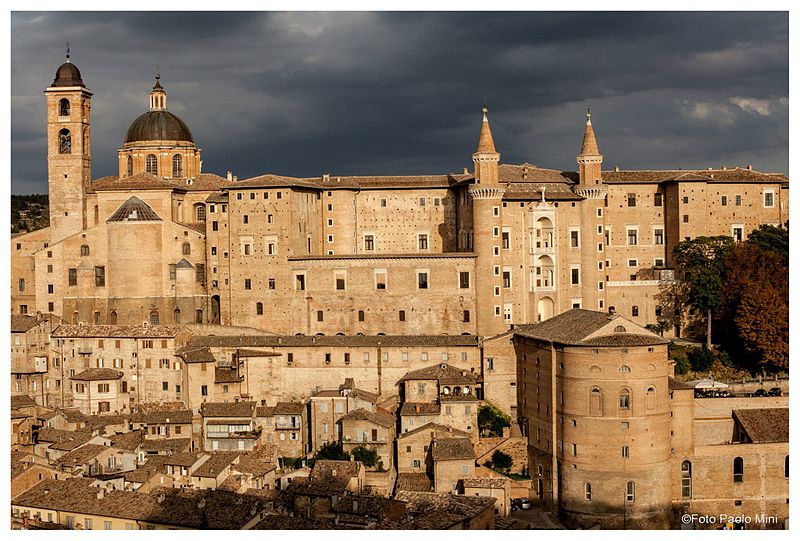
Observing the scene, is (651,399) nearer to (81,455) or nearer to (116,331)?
(81,455)

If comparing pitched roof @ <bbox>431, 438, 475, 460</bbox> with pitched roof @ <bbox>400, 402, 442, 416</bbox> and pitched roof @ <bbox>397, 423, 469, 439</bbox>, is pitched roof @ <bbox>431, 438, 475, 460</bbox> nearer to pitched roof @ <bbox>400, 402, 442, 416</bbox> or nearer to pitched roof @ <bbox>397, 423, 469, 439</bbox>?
pitched roof @ <bbox>397, 423, 469, 439</bbox>

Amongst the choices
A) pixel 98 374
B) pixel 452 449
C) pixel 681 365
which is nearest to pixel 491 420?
pixel 452 449

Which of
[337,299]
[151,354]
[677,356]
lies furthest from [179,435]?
[677,356]

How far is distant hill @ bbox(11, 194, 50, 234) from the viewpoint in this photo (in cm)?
7095

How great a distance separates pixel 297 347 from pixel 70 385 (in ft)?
23.6

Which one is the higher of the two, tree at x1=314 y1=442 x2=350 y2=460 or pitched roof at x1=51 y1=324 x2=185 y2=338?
pitched roof at x1=51 y1=324 x2=185 y2=338

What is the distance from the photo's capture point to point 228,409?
38.8m

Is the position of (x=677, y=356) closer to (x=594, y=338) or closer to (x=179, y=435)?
A: (x=594, y=338)

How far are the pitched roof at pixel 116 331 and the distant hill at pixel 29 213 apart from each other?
26312mm

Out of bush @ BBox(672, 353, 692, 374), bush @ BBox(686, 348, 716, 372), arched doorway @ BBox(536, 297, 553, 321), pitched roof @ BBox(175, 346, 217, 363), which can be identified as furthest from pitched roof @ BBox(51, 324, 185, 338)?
bush @ BBox(686, 348, 716, 372)

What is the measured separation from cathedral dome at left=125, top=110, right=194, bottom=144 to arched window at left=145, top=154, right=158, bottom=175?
29.8 inches

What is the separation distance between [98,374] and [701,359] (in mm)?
A: 19039

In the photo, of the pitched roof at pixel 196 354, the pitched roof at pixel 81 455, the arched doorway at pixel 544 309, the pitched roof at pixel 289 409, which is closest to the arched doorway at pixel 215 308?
the pitched roof at pixel 196 354

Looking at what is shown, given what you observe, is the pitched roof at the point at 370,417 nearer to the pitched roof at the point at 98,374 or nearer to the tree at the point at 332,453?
the tree at the point at 332,453
